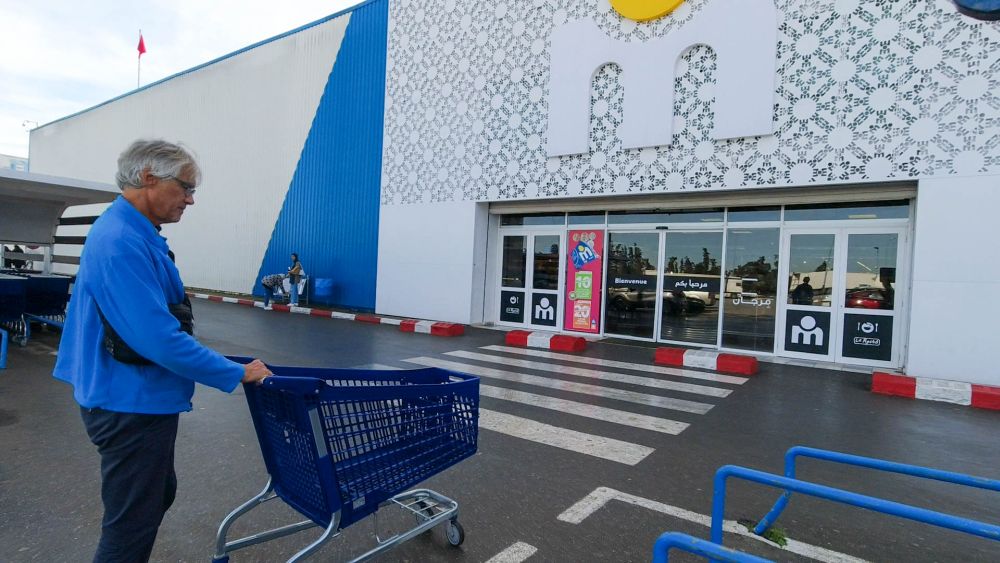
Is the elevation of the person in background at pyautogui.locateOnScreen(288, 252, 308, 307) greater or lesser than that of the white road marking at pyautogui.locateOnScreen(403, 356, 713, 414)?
greater

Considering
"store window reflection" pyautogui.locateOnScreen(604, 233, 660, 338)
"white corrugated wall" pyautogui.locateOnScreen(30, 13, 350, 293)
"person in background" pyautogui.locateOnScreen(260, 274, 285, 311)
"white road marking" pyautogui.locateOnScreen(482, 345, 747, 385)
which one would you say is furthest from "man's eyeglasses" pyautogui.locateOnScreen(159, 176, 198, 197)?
"white corrugated wall" pyautogui.locateOnScreen(30, 13, 350, 293)

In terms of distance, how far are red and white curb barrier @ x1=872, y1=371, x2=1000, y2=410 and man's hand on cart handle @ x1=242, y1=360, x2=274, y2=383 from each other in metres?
8.25

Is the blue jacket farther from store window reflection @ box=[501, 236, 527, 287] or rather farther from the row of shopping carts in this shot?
store window reflection @ box=[501, 236, 527, 287]

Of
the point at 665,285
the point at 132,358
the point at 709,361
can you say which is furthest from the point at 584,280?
the point at 132,358

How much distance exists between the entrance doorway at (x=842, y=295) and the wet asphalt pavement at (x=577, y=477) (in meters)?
2.39

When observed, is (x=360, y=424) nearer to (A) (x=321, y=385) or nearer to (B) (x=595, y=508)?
(A) (x=321, y=385)

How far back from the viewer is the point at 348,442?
7.93 ft

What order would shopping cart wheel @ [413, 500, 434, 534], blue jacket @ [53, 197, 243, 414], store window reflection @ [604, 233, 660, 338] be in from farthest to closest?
store window reflection @ [604, 233, 660, 338], shopping cart wheel @ [413, 500, 434, 534], blue jacket @ [53, 197, 243, 414]

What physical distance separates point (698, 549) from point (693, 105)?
996cm

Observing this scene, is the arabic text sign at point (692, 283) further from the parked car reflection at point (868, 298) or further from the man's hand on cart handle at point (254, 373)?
the man's hand on cart handle at point (254, 373)

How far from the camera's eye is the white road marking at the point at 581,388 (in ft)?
20.6

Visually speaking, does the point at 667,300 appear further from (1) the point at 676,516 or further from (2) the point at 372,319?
(1) the point at 676,516

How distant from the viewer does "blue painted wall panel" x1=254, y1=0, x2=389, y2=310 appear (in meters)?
15.7

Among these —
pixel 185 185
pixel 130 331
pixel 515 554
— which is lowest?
pixel 515 554
